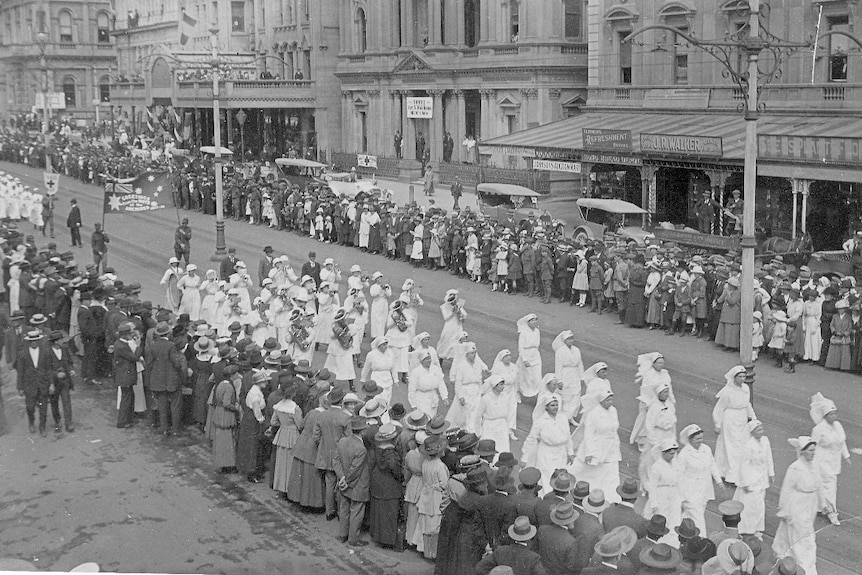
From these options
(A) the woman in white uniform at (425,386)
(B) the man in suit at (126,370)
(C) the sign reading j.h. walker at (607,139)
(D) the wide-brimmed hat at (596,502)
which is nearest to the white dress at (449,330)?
(A) the woman in white uniform at (425,386)

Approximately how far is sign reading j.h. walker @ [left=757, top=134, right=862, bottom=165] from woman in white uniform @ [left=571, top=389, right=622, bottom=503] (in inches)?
628

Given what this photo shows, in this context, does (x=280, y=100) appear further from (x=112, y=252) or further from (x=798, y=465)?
(x=798, y=465)

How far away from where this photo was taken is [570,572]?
9.20m

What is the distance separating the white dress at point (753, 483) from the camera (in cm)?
1188

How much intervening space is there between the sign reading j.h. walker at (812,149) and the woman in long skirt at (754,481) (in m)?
16.1

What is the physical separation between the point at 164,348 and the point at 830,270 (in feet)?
50.0

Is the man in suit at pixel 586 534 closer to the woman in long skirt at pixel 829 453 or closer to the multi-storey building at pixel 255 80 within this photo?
the woman in long skirt at pixel 829 453

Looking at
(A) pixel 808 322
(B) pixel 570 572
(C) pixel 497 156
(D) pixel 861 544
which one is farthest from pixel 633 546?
(C) pixel 497 156

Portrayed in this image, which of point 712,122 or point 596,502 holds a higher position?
point 712,122

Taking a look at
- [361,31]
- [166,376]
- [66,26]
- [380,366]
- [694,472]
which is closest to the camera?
[694,472]

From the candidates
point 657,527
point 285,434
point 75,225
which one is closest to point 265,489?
point 285,434

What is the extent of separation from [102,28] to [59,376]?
53853mm

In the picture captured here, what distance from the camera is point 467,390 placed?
15.5m

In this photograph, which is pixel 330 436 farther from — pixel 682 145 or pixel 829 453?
pixel 682 145
